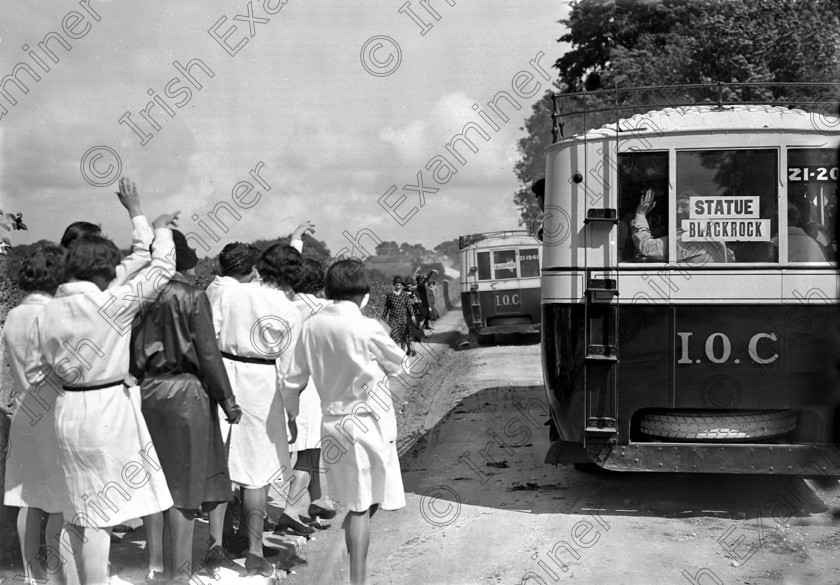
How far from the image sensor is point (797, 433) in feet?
23.2

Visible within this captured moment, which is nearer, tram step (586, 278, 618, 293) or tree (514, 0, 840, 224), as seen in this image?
tram step (586, 278, 618, 293)

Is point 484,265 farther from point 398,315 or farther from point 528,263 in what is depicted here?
point 398,315

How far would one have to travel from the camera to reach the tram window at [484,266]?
23.9m

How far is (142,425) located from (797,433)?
191 inches

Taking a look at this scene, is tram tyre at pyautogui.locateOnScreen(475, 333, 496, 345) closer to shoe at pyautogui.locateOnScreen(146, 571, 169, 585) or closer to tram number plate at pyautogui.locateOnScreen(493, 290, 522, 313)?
tram number plate at pyautogui.locateOnScreen(493, 290, 522, 313)

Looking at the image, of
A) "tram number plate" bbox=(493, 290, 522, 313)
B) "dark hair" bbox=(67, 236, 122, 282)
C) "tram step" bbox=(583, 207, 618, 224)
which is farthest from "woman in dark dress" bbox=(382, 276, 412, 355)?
"dark hair" bbox=(67, 236, 122, 282)

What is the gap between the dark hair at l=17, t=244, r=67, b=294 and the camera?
5.10 meters

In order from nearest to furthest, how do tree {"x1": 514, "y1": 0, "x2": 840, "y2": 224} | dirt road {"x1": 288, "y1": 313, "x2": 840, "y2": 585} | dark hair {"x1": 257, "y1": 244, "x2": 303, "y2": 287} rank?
1. dirt road {"x1": 288, "y1": 313, "x2": 840, "y2": 585}
2. dark hair {"x1": 257, "y1": 244, "x2": 303, "y2": 287}
3. tree {"x1": 514, "y1": 0, "x2": 840, "y2": 224}

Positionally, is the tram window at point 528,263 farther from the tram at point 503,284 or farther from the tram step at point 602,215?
the tram step at point 602,215

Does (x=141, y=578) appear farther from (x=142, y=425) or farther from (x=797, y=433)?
(x=797, y=433)

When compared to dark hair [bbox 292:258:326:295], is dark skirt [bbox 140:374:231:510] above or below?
below

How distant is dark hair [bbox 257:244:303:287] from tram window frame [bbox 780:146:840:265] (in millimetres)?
3510

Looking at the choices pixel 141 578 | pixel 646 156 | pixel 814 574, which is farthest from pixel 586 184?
pixel 141 578

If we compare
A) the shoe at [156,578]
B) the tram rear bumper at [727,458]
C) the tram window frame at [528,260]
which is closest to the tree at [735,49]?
the tram window frame at [528,260]
